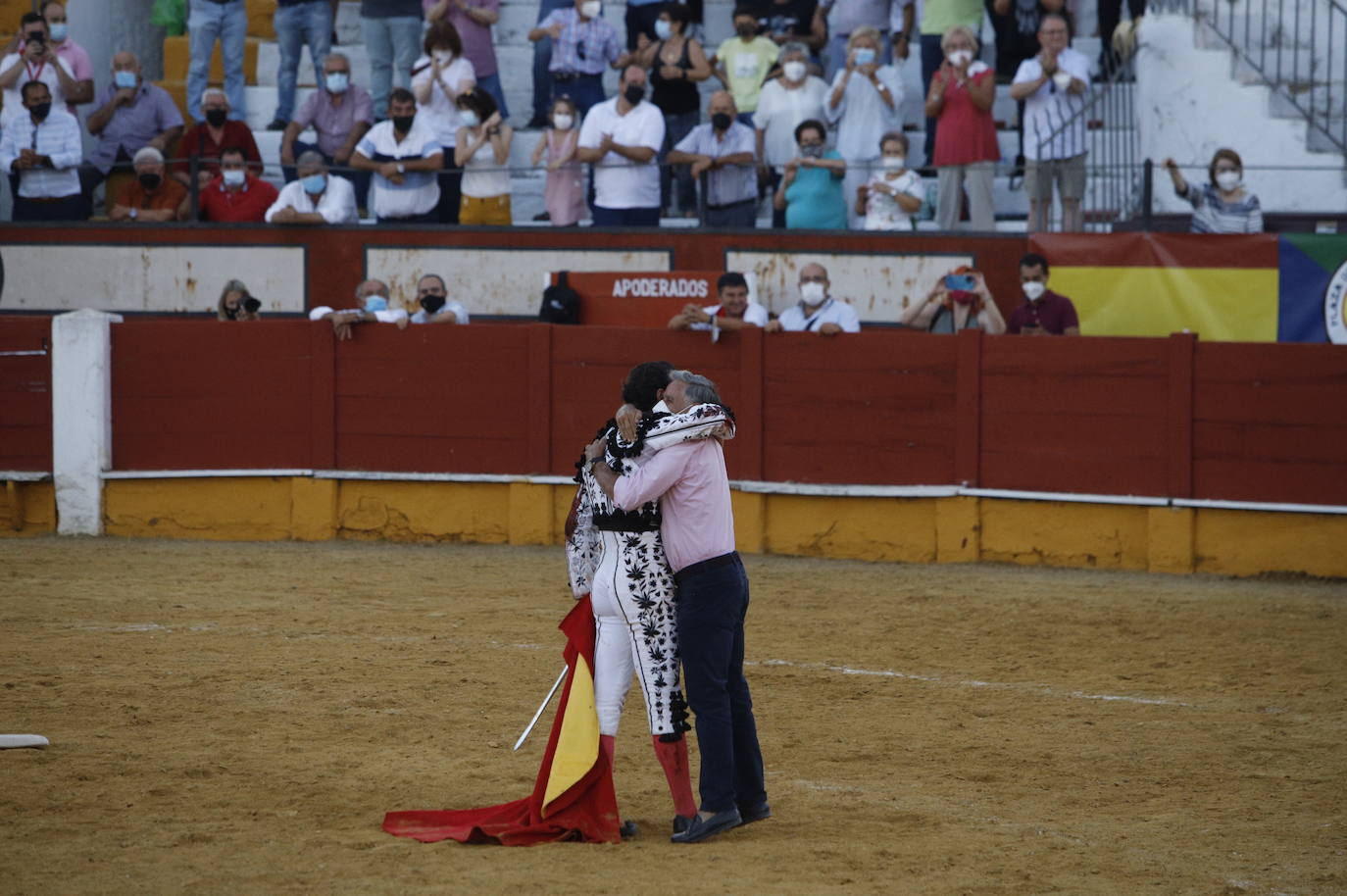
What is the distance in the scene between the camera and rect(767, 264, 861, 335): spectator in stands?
41.0ft

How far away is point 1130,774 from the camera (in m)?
6.82

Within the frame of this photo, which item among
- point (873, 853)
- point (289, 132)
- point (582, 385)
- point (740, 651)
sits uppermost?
point (289, 132)

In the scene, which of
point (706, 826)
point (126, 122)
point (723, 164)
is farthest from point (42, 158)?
point (706, 826)

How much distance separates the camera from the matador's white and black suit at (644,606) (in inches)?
233

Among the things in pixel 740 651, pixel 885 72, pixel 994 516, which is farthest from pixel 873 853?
pixel 885 72

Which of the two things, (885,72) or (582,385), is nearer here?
(582,385)

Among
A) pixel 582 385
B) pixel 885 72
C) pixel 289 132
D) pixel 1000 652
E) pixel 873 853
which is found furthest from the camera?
pixel 289 132

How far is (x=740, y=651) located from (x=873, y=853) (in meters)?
0.81

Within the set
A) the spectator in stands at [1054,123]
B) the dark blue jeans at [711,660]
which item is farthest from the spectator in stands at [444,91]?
the dark blue jeans at [711,660]

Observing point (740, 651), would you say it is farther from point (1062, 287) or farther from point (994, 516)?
point (1062, 287)

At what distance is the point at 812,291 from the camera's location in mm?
12500

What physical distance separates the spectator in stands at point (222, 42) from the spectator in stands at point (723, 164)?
15.3ft

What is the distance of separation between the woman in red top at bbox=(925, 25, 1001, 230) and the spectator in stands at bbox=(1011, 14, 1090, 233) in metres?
0.27

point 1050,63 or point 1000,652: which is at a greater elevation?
point 1050,63
